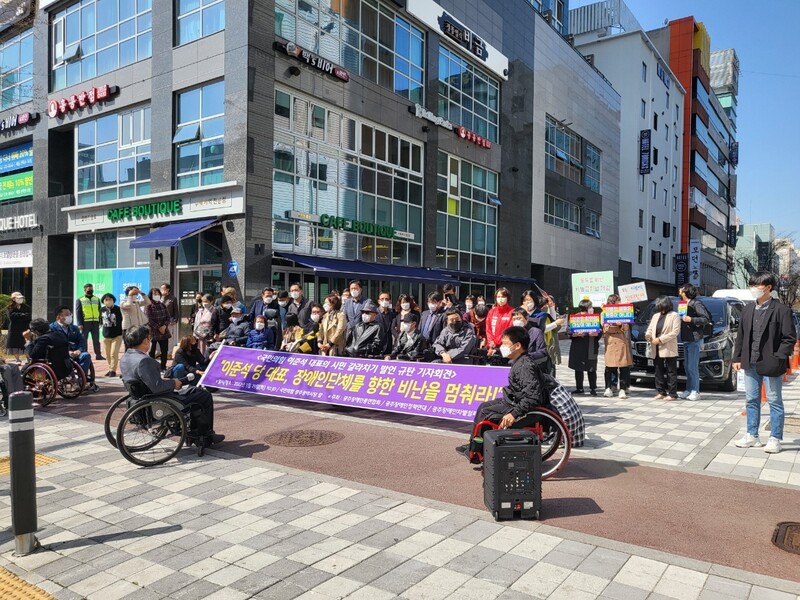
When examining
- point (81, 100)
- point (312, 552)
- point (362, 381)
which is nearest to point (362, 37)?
point (81, 100)

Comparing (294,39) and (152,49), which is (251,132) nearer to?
(294,39)

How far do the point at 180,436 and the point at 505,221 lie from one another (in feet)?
86.1

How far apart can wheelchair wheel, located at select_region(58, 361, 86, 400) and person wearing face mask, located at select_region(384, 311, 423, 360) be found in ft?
17.3

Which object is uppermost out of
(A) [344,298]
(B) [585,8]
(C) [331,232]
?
(B) [585,8]

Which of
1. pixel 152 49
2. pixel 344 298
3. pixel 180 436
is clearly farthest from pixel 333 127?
pixel 180 436

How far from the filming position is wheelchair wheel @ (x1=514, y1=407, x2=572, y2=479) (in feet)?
18.8

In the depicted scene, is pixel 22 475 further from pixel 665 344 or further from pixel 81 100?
pixel 81 100

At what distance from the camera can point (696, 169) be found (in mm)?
63000

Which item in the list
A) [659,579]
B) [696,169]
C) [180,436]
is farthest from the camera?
[696,169]

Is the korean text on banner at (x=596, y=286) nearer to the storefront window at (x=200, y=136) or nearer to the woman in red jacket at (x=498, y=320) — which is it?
the woman in red jacket at (x=498, y=320)

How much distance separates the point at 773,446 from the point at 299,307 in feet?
28.4

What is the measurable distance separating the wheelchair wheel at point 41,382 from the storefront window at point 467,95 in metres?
19.9

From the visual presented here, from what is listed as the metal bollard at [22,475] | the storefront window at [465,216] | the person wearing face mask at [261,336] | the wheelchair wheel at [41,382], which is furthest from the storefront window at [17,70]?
the metal bollard at [22,475]

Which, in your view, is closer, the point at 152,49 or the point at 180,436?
the point at 180,436
